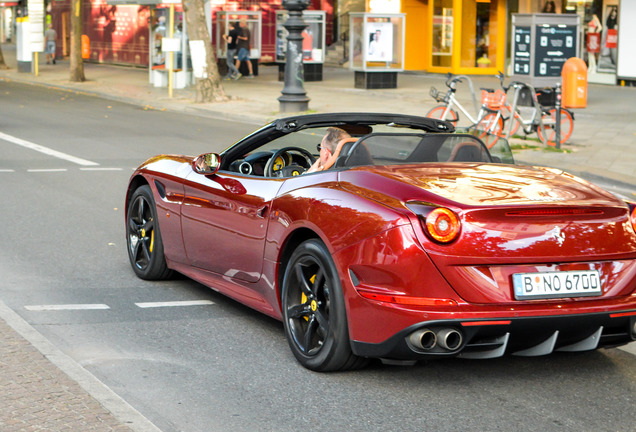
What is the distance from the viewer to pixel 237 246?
6.14m

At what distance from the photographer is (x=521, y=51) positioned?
19.7m

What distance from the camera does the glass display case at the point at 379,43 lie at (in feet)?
95.6

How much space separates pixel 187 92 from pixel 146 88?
8.17 ft

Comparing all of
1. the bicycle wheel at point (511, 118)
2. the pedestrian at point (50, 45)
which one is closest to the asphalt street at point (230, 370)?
the bicycle wheel at point (511, 118)

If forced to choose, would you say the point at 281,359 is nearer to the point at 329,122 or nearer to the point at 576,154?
Result: the point at 329,122

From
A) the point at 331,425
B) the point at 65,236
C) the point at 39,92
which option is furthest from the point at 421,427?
the point at 39,92

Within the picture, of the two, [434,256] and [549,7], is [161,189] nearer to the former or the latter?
[434,256]

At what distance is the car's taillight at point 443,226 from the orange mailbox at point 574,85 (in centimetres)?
1310

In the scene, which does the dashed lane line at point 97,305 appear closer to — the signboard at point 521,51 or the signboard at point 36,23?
the signboard at point 521,51

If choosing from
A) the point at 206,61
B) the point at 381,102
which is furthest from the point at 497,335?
the point at 206,61

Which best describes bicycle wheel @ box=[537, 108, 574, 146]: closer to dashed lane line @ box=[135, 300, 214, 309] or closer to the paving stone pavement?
dashed lane line @ box=[135, 300, 214, 309]

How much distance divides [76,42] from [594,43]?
54.0 feet

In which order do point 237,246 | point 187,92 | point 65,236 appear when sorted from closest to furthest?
1. point 237,246
2. point 65,236
3. point 187,92

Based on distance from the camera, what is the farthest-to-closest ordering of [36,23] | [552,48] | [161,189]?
[36,23] < [552,48] < [161,189]
